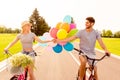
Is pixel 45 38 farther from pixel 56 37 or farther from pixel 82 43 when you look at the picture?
pixel 82 43

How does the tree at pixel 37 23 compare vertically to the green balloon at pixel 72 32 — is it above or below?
below

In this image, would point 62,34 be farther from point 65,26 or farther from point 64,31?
point 65,26

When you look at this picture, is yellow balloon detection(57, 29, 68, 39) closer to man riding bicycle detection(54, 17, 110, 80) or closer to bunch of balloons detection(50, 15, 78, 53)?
bunch of balloons detection(50, 15, 78, 53)

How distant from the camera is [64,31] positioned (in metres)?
9.59

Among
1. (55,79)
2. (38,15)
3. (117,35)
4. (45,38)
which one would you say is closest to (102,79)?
(55,79)

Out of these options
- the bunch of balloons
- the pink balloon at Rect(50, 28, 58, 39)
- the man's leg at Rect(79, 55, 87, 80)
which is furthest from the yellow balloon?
the man's leg at Rect(79, 55, 87, 80)

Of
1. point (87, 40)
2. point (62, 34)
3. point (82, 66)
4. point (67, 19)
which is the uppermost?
point (67, 19)

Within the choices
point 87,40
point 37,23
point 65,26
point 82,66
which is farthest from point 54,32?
point 37,23

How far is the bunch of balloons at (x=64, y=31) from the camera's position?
380 inches

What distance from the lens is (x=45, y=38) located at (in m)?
10.6

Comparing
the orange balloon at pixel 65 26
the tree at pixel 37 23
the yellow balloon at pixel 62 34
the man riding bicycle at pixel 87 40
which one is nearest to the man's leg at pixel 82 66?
the man riding bicycle at pixel 87 40

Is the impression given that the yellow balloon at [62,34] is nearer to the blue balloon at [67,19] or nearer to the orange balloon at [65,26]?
the orange balloon at [65,26]

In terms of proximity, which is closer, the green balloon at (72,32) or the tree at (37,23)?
the green balloon at (72,32)

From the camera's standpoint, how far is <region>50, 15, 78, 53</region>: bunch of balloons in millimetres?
9656
